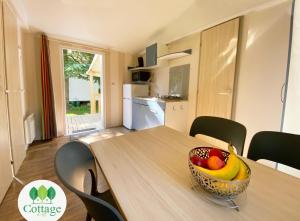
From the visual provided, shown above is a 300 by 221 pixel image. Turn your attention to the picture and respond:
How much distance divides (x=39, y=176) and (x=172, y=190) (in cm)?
208

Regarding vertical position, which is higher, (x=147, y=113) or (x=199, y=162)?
(x=199, y=162)

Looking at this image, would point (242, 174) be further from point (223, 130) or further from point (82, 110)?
point (82, 110)

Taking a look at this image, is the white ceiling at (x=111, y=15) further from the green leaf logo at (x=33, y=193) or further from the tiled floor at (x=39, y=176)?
the green leaf logo at (x=33, y=193)

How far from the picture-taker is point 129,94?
3.98 metres

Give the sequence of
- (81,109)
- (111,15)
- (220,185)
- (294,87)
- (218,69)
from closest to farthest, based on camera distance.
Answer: (220,185), (294,87), (218,69), (111,15), (81,109)

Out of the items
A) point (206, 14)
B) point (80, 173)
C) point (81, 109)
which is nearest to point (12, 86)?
point (80, 173)

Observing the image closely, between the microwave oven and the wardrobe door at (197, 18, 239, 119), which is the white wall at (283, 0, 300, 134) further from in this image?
the microwave oven

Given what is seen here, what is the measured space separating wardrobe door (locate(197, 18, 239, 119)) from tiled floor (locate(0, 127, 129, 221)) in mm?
2332

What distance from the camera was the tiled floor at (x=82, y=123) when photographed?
13.0 ft

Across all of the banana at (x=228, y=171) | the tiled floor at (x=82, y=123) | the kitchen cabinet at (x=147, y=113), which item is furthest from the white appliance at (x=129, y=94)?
the banana at (x=228, y=171)

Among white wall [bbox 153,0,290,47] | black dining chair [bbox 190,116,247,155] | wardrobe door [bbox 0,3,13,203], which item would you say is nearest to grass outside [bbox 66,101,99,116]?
wardrobe door [bbox 0,3,13,203]

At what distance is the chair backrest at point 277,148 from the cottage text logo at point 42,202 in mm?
1308

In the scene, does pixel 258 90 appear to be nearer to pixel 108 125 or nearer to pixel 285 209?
pixel 285 209

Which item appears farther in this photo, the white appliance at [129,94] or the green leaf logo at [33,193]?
the white appliance at [129,94]
